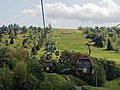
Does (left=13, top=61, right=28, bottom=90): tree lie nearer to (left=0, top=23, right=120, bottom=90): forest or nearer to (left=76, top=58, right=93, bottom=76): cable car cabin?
(left=0, top=23, right=120, bottom=90): forest

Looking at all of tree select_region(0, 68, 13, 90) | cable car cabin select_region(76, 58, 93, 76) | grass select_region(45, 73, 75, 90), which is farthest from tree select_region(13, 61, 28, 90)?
cable car cabin select_region(76, 58, 93, 76)

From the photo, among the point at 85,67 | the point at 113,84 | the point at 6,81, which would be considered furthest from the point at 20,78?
the point at 85,67

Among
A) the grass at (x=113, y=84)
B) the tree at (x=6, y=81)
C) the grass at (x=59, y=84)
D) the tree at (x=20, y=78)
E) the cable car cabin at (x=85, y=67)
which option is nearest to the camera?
the cable car cabin at (x=85, y=67)

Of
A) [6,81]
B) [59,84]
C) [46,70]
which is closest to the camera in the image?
[6,81]

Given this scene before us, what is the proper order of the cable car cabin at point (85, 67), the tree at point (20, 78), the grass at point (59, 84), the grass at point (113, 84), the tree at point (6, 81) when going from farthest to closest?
the grass at point (113, 84)
the grass at point (59, 84)
the tree at point (20, 78)
the tree at point (6, 81)
the cable car cabin at point (85, 67)

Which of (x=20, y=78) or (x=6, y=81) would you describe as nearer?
(x=20, y=78)

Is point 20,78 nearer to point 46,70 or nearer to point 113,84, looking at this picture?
point 46,70

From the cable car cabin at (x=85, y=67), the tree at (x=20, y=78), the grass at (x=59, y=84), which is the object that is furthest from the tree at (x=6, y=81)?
the cable car cabin at (x=85, y=67)

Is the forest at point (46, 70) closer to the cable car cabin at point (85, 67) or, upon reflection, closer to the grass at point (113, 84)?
the grass at point (113, 84)

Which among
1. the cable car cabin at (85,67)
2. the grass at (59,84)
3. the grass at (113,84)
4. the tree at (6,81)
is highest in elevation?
the cable car cabin at (85,67)

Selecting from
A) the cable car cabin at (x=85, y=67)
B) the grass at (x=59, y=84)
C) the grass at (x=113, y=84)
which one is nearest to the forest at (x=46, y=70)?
the grass at (x=59, y=84)

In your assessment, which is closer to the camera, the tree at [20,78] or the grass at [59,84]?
the tree at [20,78]

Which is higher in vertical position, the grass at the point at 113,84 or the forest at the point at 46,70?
the forest at the point at 46,70

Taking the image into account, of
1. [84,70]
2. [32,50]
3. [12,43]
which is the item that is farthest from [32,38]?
[84,70]
